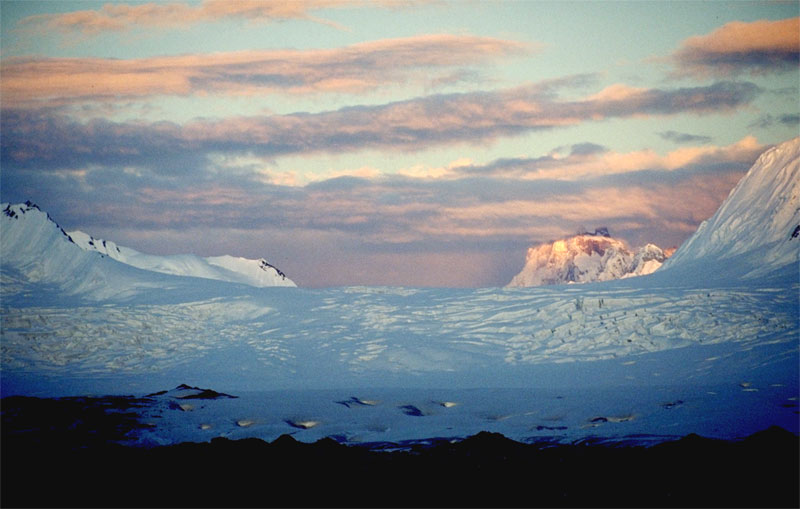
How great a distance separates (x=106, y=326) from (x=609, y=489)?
155ft

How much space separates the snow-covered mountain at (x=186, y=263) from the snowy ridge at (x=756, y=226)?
161 ft

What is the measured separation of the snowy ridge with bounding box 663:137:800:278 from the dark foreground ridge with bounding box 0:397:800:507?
44.2 m

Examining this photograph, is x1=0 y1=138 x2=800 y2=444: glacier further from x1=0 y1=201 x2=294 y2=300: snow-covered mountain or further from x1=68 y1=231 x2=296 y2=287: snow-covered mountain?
A: x1=68 y1=231 x2=296 y2=287: snow-covered mountain

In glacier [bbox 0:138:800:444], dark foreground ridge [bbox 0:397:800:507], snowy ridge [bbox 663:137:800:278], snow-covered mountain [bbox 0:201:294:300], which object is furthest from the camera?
snow-covered mountain [bbox 0:201:294:300]

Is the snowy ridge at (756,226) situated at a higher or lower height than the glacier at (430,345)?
higher

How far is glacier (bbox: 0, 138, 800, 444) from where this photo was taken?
4891cm

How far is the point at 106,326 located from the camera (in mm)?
72562

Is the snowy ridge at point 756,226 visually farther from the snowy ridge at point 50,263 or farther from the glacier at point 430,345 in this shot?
the snowy ridge at point 50,263

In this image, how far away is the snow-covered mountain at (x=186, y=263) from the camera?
361 ft

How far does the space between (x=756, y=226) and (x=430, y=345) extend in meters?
36.3

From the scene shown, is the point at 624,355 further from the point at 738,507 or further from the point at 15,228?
the point at 15,228

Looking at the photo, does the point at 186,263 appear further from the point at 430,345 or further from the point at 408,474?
the point at 408,474

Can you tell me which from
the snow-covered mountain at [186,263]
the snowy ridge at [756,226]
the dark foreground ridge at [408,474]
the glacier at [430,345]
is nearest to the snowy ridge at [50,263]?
the glacier at [430,345]

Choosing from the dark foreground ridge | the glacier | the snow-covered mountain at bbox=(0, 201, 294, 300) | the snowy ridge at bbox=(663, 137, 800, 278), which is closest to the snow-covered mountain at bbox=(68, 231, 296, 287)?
the snow-covered mountain at bbox=(0, 201, 294, 300)
